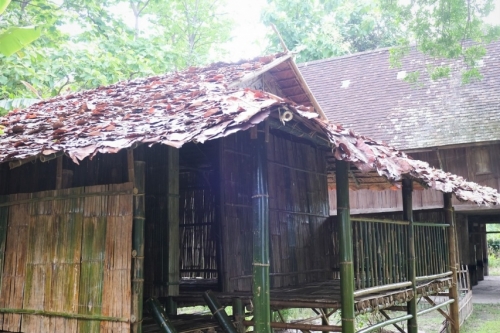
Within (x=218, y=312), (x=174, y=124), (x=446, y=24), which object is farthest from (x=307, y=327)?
(x=446, y=24)

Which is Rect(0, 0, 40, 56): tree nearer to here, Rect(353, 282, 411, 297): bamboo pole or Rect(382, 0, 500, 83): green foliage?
Rect(353, 282, 411, 297): bamboo pole

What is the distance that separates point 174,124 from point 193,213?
269 cm

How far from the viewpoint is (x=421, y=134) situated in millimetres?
14359

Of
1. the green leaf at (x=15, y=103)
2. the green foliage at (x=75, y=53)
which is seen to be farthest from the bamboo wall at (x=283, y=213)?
the green leaf at (x=15, y=103)

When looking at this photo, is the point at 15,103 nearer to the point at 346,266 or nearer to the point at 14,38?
the point at 14,38

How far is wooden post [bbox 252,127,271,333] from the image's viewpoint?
4.66 metres

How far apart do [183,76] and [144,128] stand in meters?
3.05

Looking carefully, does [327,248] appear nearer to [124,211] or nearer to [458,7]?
[124,211]

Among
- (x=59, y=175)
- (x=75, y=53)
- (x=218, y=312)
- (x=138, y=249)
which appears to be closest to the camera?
(x=138, y=249)

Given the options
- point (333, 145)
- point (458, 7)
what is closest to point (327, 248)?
point (333, 145)

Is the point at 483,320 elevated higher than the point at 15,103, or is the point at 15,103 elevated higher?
the point at 15,103

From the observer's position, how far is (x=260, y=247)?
472cm

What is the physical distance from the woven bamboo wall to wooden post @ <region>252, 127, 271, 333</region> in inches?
47.0

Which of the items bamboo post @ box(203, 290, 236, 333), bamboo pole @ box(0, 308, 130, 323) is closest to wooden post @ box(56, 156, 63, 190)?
bamboo pole @ box(0, 308, 130, 323)
